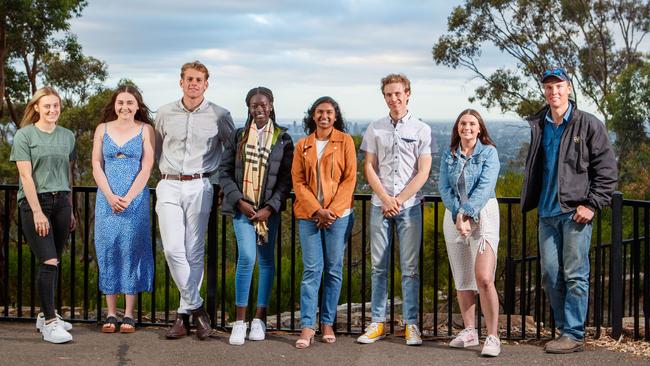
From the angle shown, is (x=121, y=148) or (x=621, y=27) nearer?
(x=121, y=148)

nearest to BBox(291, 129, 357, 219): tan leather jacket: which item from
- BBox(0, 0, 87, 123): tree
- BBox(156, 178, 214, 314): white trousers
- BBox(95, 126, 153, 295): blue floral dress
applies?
BBox(156, 178, 214, 314): white trousers

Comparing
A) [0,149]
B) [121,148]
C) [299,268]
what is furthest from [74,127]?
[121,148]

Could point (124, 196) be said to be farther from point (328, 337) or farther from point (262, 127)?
A: point (328, 337)

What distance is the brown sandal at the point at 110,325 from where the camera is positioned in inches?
275

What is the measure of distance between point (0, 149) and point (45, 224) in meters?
22.7

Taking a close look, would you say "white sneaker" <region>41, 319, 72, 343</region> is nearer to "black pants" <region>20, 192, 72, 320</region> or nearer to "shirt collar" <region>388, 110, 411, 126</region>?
"black pants" <region>20, 192, 72, 320</region>

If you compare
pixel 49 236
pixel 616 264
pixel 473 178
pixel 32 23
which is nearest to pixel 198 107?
pixel 49 236

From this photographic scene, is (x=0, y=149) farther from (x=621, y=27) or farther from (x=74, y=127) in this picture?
(x=621, y=27)

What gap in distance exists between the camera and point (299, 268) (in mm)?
16859

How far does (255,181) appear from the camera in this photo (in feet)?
21.1

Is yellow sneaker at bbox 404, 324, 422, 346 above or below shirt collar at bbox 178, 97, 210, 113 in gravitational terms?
below

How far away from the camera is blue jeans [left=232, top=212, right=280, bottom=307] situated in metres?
6.44

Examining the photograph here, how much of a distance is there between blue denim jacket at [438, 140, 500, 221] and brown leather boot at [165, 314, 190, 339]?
7.26 feet

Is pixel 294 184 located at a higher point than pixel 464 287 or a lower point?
higher
